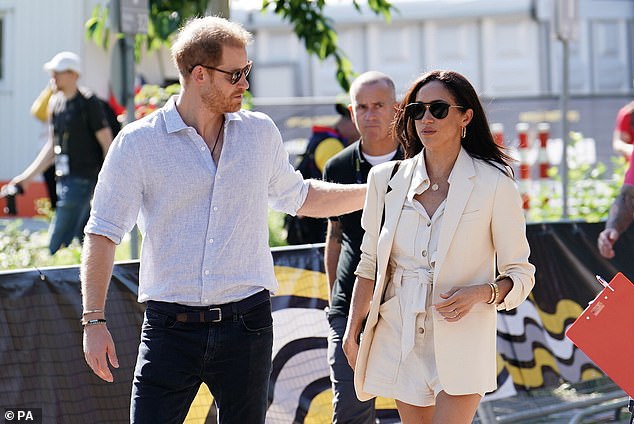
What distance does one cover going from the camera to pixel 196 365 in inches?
170

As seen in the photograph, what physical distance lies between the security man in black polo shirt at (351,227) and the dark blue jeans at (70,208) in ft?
15.7

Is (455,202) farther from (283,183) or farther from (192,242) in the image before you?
(192,242)

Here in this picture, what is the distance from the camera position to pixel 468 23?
17516 mm

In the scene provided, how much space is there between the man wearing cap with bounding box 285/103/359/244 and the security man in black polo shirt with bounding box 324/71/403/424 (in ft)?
7.74

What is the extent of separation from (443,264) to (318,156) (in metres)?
4.09

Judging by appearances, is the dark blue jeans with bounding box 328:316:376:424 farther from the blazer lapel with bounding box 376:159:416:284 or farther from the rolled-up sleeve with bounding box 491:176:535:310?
the rolled-up sleeve with bounding box 491:176:535:310

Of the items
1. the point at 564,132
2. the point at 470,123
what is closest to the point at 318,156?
the point at 564,132

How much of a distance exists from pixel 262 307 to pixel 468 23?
13668 mm

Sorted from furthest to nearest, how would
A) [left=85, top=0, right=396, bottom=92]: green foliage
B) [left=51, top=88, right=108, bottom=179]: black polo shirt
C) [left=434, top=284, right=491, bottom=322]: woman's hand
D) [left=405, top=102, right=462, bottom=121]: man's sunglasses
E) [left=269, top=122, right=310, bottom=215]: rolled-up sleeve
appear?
[left=51, top=88, right=108, bottom=179]: black polo shirt < [left=85, top=0, right=396, bottom=92]: green foliage < [left=269, top=122, right=310, bottom=215]: rolled-up sleeve < [left=405, top=102, right=462, bottom=121]: man's sunglasses < [left=434, top=284, right=491, bottom=322]: woman's hand

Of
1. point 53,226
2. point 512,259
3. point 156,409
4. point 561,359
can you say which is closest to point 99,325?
point 156,409

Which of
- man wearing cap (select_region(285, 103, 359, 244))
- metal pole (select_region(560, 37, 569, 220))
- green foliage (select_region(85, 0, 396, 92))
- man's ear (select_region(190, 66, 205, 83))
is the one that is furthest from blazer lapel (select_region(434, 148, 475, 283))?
metal pole (select_region(560, 37, 569, 220))

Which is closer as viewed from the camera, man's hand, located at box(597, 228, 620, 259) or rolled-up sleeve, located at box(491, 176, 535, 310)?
rolled-up sleeve, located at box(491, 176, 535, 310)

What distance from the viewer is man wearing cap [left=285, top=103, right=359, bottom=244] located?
8.30 m

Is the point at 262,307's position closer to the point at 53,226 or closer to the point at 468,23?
the point at 53,226
